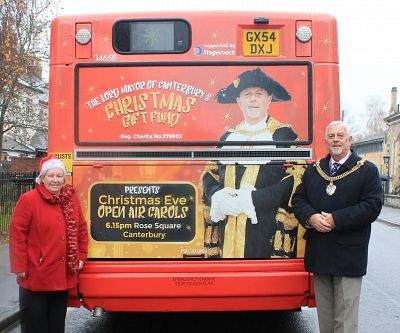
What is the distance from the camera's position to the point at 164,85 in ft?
13.3

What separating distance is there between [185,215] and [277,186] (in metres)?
0.79

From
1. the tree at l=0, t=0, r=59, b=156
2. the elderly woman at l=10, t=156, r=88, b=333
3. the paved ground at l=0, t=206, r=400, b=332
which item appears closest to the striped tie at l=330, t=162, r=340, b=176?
the elderly woman at l=10, t=156, r=88, b=333

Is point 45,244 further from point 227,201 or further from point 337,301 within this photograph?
point 337,301

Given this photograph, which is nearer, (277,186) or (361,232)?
(361,232)

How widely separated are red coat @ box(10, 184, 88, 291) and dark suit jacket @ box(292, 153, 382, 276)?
6.11ft

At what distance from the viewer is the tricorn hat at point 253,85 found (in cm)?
404

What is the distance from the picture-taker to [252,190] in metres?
4.02

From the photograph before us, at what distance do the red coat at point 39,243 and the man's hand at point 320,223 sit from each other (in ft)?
6.24

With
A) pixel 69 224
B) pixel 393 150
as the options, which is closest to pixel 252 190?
pixel 69 224

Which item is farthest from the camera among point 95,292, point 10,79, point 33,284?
point 10,79

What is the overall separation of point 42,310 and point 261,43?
2.77 meters

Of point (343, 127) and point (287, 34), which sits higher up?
point (287, 34)

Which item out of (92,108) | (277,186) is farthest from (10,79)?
(277,186)

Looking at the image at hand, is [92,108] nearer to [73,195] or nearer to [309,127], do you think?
[73,195]
